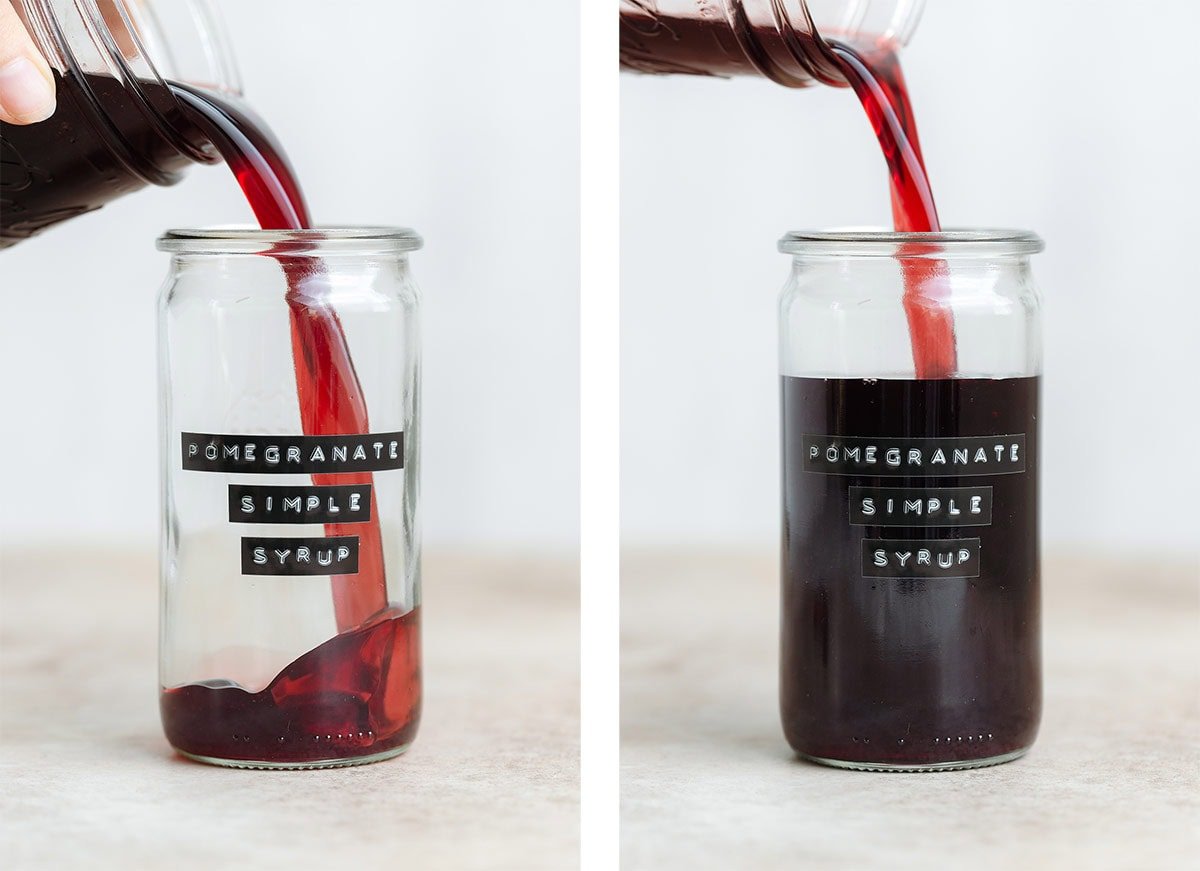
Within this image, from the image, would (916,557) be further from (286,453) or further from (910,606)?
(286,453)

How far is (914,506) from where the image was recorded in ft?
2.77

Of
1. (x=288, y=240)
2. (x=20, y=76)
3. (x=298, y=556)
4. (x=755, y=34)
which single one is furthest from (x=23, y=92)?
(x=755, y=34)

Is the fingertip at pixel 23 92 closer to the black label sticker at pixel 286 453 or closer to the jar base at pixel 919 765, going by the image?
the black label sticker at pixel 286 453

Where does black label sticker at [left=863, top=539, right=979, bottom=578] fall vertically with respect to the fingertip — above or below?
below

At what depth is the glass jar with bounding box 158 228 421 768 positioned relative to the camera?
0.87m

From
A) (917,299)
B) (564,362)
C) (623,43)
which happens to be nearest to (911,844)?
(917,299)

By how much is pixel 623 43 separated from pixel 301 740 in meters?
0.40

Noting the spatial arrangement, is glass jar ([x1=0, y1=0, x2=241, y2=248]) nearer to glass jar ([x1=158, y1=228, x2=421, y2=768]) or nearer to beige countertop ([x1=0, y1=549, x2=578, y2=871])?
glass jar ([x1=158, y1=228, x2=421, y2=768])

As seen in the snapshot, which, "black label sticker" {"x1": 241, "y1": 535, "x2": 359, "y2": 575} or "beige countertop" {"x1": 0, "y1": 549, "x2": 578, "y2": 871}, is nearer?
"beige countertop" {"x1": 0, "y1": 549, "x2": 578, "y2": 871}

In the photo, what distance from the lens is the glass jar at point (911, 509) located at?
2.78ft

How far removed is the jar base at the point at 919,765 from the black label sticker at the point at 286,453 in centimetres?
28

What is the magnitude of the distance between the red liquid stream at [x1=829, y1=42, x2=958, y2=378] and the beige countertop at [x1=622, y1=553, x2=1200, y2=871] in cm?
22

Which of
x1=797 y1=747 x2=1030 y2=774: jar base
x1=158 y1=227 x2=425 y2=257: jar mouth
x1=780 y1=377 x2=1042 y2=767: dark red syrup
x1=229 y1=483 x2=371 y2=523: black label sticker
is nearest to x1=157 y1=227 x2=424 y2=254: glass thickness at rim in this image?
x1=158 y1=227 x2=425 y2=257: jar mouth

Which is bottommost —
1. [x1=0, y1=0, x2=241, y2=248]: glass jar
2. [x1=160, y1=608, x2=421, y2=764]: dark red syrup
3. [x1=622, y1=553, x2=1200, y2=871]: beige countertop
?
[x1=622, y1=553, x2=1200, y2=871]: beige countertop
